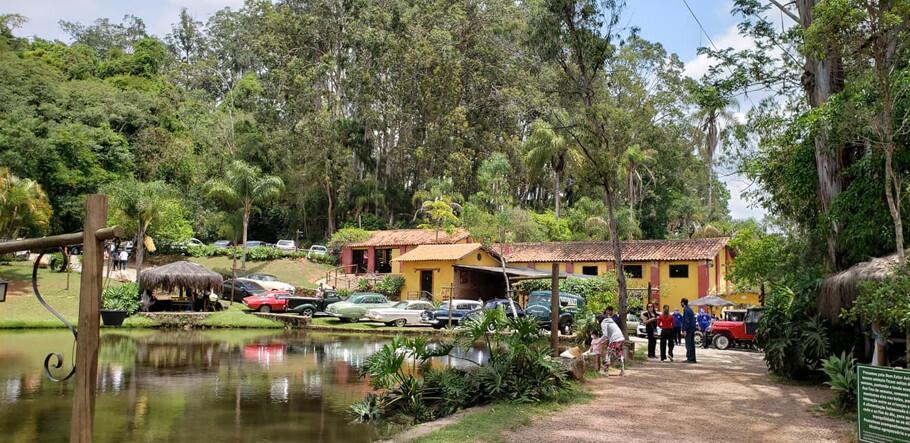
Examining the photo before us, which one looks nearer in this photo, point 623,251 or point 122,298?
point 122,298

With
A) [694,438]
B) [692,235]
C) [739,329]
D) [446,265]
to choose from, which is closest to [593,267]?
[446,265]

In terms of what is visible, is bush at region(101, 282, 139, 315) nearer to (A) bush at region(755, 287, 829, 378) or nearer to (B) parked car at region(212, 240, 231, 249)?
(B) parked car at region(212, 240, 231, 249)

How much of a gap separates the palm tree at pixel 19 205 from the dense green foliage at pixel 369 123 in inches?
256

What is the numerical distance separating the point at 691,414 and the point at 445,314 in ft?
60.9

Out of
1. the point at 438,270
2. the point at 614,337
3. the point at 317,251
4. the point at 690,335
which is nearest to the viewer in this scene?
the point at 614,337

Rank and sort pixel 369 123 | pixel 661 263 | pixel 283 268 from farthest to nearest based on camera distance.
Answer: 1. pixel 369 123
2. pixel 283 268
3. pixel 661 263

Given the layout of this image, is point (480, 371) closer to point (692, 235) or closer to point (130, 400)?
point (130, 400)

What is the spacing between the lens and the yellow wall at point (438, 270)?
125 feet

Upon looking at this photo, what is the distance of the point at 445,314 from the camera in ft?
93.3

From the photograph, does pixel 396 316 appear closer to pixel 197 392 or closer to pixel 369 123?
pixel 197 392

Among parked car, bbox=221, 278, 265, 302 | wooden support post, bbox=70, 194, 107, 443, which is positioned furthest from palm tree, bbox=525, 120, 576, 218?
wooden support post, bbox=70, 194, 107, 443

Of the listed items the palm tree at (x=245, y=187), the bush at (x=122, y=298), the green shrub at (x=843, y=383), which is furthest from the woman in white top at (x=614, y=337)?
the palm tree at (x=245, y=187)

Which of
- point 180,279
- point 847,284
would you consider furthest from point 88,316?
point 180,279

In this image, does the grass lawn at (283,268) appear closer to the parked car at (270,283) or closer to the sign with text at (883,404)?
the parked car at (270,283)
